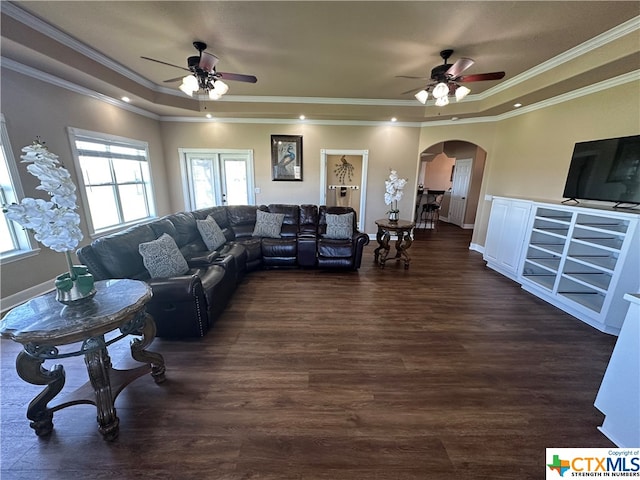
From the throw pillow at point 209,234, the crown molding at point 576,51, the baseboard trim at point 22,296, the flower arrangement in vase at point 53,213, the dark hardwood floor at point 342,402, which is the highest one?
the crown molding at point 576,51

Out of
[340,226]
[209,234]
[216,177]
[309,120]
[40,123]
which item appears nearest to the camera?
[40,123]

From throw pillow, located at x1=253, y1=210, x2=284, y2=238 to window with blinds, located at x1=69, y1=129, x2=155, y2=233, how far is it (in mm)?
2528

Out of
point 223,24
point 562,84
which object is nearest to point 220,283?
point 223,24

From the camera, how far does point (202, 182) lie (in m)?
6.06

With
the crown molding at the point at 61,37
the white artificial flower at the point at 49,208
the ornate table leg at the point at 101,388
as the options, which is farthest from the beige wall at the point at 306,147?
the ornate table leg at the point at 101,388

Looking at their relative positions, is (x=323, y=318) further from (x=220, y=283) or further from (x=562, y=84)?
(x=562, y=84)

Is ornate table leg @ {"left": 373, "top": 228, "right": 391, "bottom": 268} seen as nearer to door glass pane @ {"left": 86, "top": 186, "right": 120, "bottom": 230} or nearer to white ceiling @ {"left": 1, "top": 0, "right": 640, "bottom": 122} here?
white ceiling @ {"left": 1, "top": 0, "right": 640, "bottom": 122}

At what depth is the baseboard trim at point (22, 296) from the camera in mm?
2839

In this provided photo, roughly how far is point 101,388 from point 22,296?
270cm

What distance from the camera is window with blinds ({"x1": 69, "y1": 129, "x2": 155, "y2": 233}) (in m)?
3.89

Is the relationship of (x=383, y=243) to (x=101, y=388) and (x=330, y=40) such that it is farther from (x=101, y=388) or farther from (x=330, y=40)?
(x=101, y=388)

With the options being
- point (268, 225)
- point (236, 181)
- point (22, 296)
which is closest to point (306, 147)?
point (236, 181)

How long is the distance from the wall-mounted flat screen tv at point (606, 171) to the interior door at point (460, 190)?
174 inches

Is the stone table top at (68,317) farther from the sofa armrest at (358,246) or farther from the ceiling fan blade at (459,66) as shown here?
the ceiling fan blade at (459,66)
